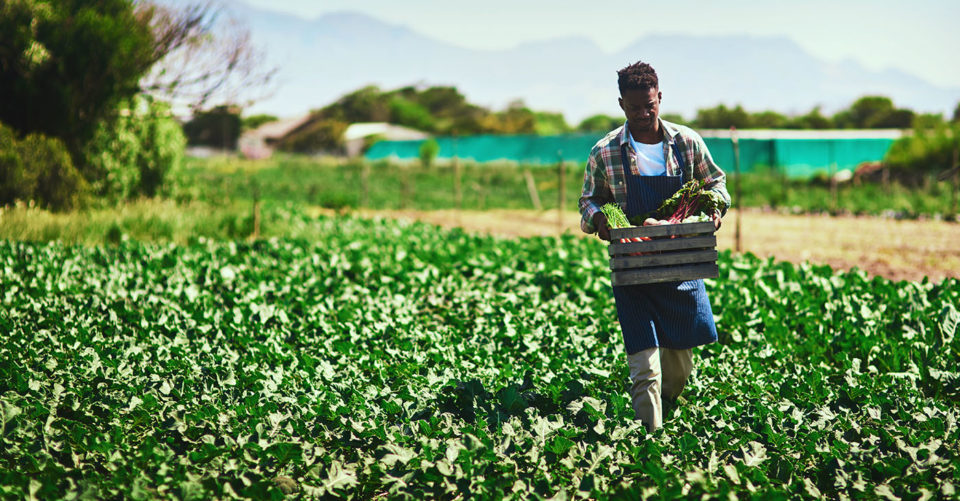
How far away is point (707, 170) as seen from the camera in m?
3.83

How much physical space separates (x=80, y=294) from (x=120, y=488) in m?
3.94

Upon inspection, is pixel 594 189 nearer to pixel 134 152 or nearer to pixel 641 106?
pixel 641 106

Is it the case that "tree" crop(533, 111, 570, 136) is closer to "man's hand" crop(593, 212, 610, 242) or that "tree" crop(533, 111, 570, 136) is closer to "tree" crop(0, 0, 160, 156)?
"tree" crop(0, 0, 160, 156)

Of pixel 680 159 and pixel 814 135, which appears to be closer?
pixel 680 159

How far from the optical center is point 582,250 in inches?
347

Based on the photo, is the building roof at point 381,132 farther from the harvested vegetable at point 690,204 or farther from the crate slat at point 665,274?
the crate slat at point 665,274

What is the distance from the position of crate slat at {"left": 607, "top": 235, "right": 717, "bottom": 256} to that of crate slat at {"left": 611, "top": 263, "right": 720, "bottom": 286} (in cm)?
10

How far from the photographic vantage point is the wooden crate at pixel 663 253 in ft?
11.5

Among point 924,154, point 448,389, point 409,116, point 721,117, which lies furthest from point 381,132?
point 448,389

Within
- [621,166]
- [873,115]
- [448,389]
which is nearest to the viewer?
[621,166]

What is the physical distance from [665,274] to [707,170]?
2.12 ft

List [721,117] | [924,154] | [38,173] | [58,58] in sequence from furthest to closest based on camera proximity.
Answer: [721,117]
[924,154]
[58,58]
[38,173]

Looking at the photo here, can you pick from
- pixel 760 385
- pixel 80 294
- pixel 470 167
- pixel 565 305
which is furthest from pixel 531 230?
pixel 470 167

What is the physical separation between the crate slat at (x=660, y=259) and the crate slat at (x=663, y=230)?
0.10 m
